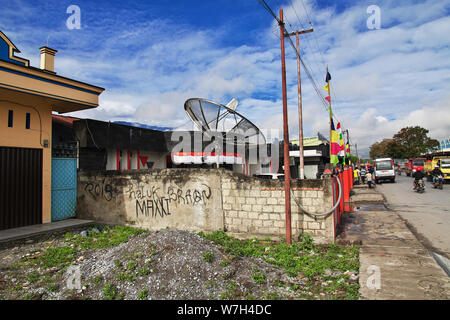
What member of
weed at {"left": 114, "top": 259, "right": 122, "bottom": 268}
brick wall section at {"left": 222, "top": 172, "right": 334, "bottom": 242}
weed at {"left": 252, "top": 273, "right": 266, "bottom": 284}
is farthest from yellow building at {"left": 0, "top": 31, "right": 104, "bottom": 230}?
weed at {"left": 252, "top": 273, "right": 266, "bottom": 284}

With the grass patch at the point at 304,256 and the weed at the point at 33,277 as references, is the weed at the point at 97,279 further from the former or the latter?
the grass patch at the point at 304,256

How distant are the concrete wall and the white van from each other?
22419mm

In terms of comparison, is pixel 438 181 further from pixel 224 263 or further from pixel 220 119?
pixel 224 263

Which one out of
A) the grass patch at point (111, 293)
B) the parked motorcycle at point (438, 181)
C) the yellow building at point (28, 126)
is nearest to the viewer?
the grass patch at point (111, 293)

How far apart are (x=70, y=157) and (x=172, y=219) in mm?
4798

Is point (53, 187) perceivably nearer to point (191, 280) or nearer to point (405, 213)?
point (191, 280)

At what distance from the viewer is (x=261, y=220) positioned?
724 centimetres

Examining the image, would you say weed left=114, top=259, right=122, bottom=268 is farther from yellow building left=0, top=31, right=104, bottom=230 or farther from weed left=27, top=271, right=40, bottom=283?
yellow building left=0, top=31, right=104, bottom=230

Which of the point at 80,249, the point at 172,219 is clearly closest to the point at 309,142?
the point at 172,219

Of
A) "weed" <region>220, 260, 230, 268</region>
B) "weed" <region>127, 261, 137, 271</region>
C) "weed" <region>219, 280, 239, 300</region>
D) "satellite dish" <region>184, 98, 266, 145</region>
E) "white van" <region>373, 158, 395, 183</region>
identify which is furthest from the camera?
"white van" <region>373, 158, 395, 183</region>

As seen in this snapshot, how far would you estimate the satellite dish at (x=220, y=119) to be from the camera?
12885mm

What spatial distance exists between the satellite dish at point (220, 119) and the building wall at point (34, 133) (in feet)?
19.6

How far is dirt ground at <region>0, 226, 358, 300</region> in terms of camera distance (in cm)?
420

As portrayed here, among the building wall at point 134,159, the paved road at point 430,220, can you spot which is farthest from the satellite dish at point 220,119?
the paved road at point 430,220
